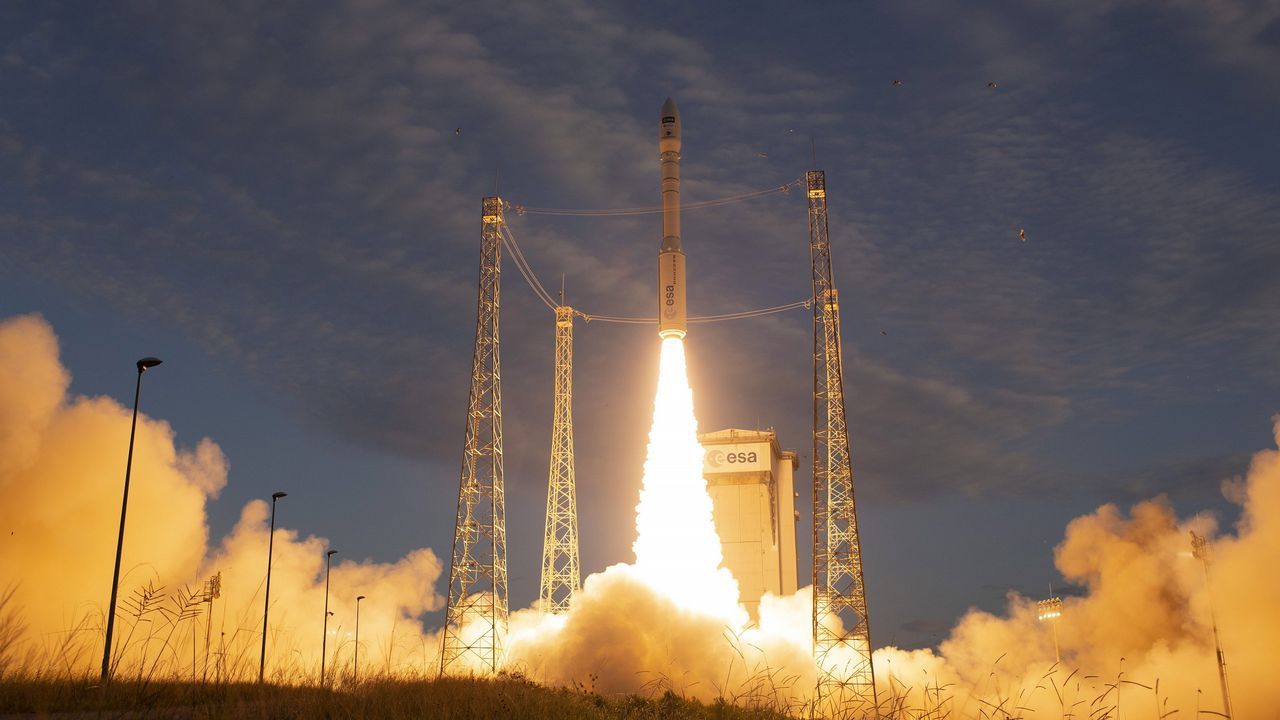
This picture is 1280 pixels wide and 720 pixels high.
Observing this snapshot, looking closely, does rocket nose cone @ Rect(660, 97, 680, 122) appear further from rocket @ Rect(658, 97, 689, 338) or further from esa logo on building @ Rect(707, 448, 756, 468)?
esa logo on building @ Rect(707, 448, 756, 468)

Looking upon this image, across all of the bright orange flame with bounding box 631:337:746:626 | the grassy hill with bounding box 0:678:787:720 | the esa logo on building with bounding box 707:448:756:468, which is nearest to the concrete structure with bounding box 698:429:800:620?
the esa logo on building with bounding box 707:448:756:468

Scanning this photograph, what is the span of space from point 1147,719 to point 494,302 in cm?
4985

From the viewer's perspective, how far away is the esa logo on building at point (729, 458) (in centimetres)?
11938

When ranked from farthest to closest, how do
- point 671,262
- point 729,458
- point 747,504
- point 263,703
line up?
1. point 729,458
2. point 747,504
3. point 671,262
4. point 263,703

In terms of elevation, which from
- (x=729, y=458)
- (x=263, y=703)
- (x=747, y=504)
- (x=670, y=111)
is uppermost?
(x=670, y=111)

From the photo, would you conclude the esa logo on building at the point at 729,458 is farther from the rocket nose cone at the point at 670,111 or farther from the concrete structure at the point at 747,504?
the rocket nose cone at the point at 670,111

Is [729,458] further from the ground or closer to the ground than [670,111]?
closer to the ground

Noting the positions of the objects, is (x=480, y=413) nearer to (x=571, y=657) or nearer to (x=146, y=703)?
(x=571, y=657)

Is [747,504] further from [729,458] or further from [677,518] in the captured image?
[677,518]

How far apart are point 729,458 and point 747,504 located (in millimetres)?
5769

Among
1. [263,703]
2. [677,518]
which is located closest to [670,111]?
[677,518]

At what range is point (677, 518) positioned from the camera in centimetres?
6644

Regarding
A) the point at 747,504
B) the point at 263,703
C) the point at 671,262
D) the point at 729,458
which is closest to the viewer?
the point at 263,703

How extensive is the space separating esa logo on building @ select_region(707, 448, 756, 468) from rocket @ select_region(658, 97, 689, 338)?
58.2 metres
